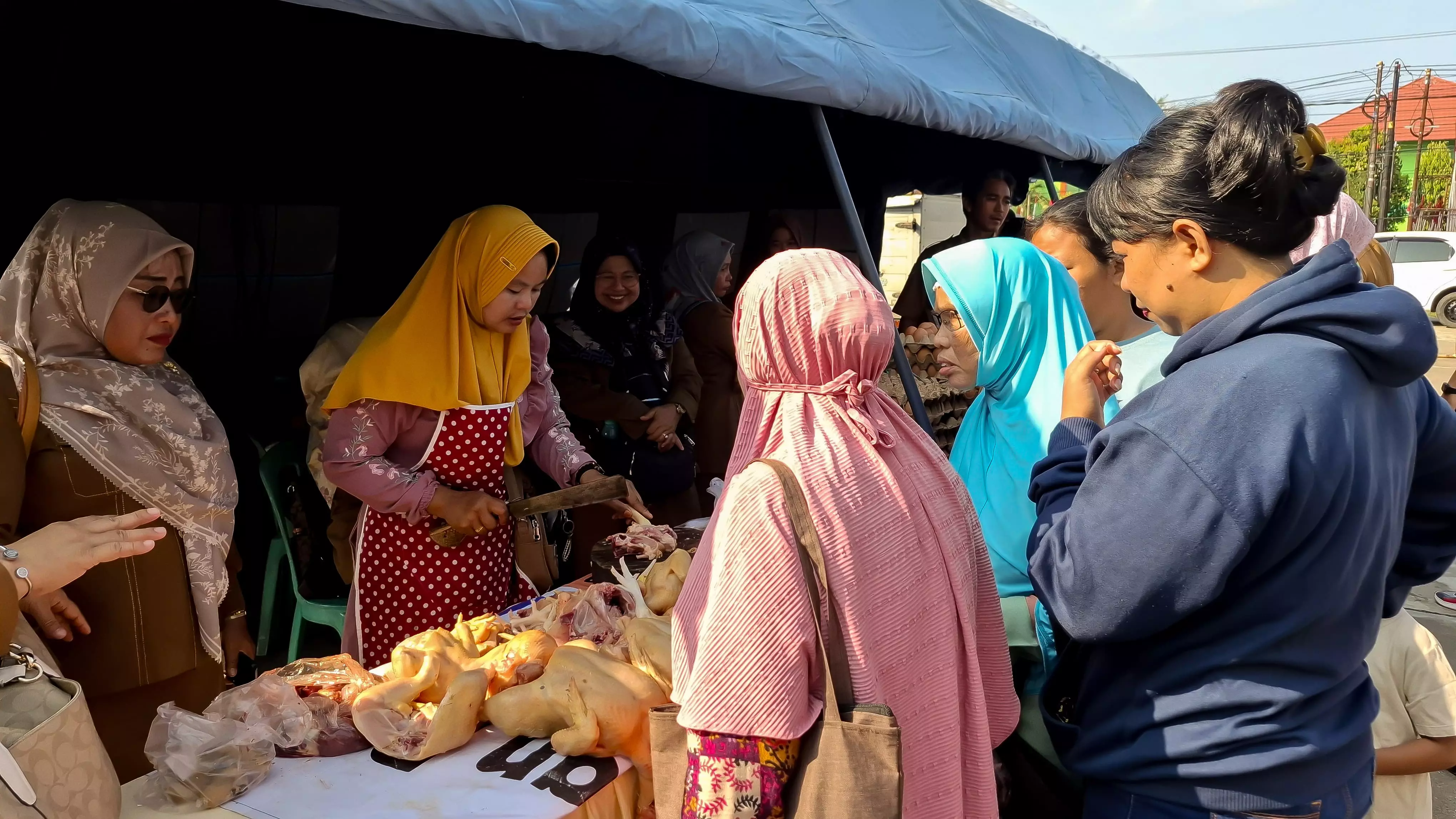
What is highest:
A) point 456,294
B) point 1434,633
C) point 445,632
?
point 456,294

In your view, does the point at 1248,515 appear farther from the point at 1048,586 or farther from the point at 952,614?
the point at 952,614

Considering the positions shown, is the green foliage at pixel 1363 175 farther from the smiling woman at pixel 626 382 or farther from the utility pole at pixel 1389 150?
the smiling woman at pixel 626 382

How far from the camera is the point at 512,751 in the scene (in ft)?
5.36

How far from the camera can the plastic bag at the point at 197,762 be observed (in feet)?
A: 4.72

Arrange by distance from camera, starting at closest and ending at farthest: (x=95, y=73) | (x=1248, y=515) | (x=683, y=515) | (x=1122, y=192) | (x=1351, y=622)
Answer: (x=1248, y=515) → (x=1351, y=622) → (x=1122, y=192) → (x=95, y=73) → (x=683, y=515)

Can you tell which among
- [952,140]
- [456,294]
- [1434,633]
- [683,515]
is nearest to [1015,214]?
[952,140]

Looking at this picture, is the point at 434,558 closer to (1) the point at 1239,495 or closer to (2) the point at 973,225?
(1) the point at 1239,495

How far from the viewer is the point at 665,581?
6.97 ft

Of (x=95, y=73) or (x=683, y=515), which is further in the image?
(x=683, y=515)

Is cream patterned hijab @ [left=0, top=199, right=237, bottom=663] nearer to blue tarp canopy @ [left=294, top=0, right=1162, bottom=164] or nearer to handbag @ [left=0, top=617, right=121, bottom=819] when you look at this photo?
blue tarp canopy @ [left=294, top=0, right=1162, bottom=164]

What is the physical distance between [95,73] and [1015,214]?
574 centimetres

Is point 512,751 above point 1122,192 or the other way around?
the other way around

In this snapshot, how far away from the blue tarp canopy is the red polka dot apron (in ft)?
3.36

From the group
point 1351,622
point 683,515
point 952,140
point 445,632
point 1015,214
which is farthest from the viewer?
point 1015,214
